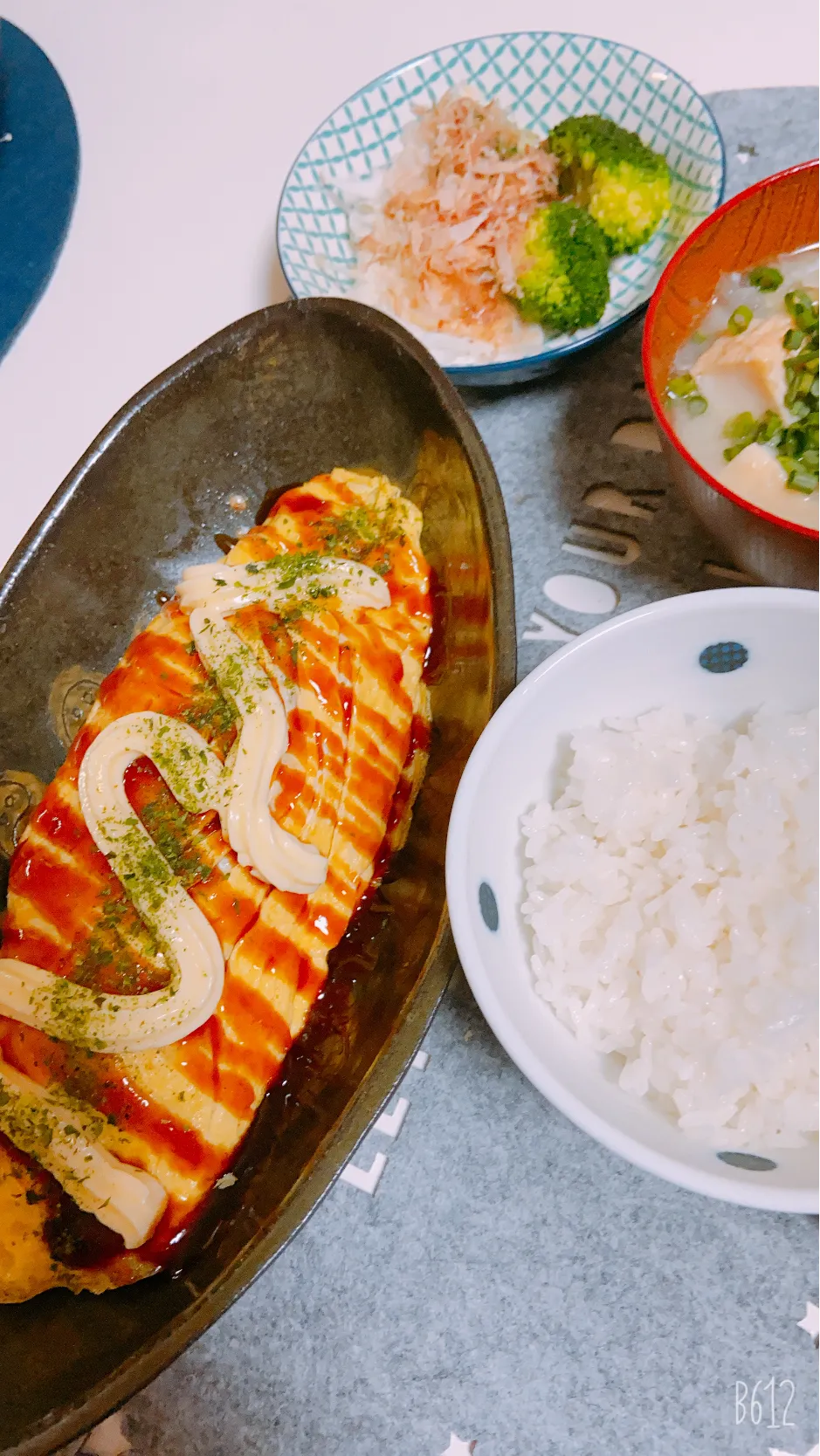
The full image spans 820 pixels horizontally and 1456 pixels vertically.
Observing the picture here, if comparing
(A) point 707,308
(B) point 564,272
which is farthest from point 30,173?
(A) point 707,308

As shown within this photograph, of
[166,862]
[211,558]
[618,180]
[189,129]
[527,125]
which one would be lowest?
[166,862]

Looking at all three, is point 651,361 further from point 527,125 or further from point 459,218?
point 527,125

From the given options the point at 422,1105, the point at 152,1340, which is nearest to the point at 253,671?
the point at 422,1105

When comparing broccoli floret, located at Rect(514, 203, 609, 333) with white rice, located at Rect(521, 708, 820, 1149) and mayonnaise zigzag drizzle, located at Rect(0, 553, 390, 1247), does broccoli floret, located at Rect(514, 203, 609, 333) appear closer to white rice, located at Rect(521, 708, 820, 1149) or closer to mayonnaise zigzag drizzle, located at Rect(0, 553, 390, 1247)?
mayonnaise zigzag drizzle, located at Rect(0, 553, 390, 1247)

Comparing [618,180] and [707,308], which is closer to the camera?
[707,308]

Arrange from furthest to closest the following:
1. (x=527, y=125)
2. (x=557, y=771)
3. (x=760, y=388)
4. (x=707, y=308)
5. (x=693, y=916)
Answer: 1. (x=527, y=125)
2. (x=707, y=308)
3. (x=760, y=388)
4. (x=557, y=771)
5. (x=693, y=916)

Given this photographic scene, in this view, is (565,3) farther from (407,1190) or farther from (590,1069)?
(407,1190)
